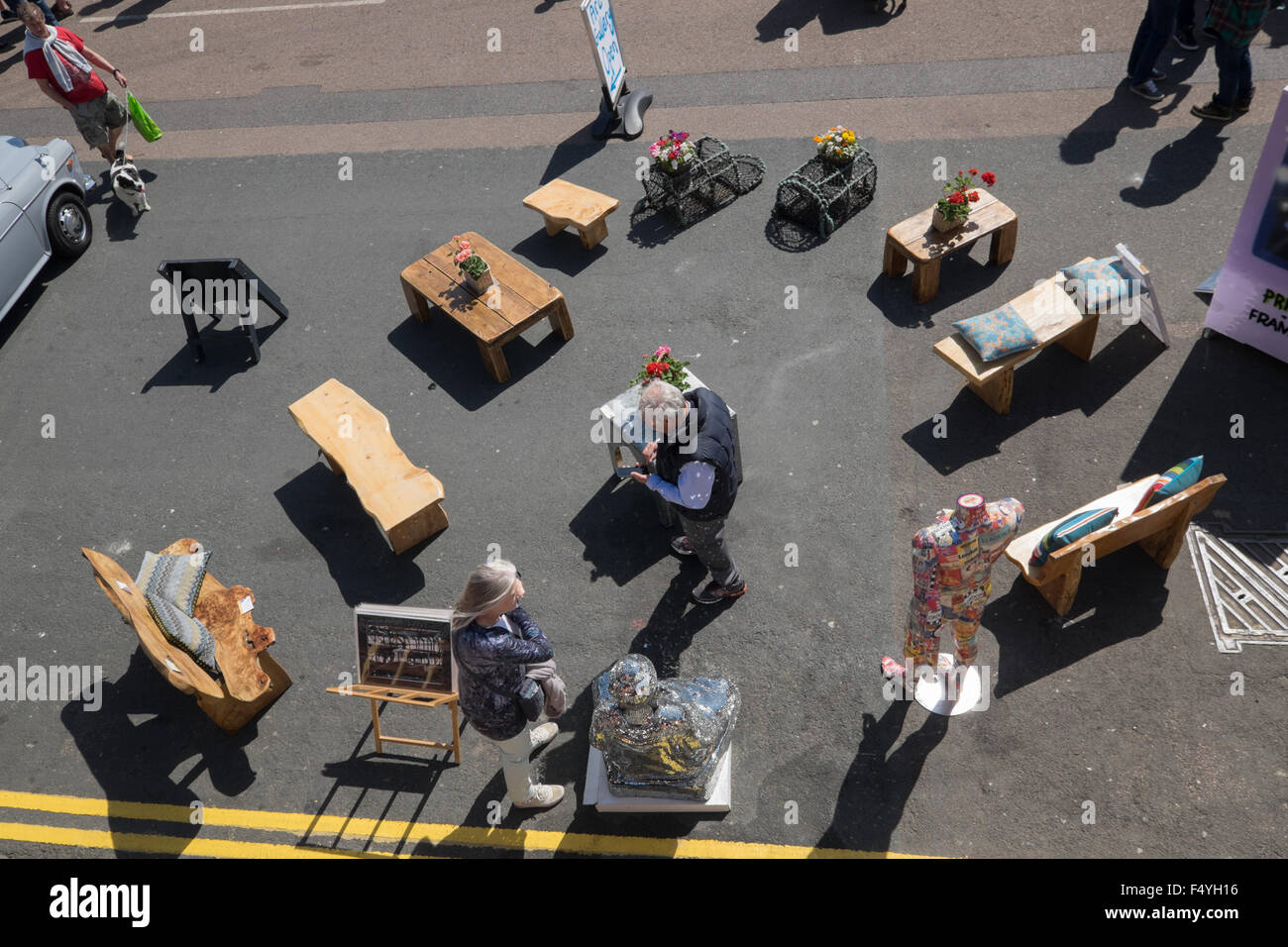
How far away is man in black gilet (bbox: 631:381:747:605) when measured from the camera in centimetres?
684

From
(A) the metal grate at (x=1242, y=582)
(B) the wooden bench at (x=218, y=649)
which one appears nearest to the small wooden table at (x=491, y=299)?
(B) the wooden bench at (x=218, y=649)

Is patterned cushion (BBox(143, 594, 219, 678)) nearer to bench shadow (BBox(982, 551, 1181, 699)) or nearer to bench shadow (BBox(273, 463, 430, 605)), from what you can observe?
bench shadow (BBox(273, 463, 430, 605))

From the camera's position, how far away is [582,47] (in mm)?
14625

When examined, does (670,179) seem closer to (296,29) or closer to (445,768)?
(445,768)

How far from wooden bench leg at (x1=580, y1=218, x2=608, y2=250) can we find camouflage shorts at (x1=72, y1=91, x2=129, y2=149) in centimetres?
645

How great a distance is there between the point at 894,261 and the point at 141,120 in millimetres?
9617

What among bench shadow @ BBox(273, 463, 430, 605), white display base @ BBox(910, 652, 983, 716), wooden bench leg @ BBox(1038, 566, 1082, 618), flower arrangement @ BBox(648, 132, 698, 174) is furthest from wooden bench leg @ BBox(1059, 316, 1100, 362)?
bench shadow @ BBox(273, 463, 430, 605)

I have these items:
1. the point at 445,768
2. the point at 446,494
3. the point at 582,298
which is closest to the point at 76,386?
the point at 446,494

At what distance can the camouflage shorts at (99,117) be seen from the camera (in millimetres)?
12695

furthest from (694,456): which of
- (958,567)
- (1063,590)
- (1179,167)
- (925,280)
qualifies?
(1179,167)

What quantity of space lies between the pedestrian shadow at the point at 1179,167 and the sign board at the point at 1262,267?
204 centimetres

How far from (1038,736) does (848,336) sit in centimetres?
439
